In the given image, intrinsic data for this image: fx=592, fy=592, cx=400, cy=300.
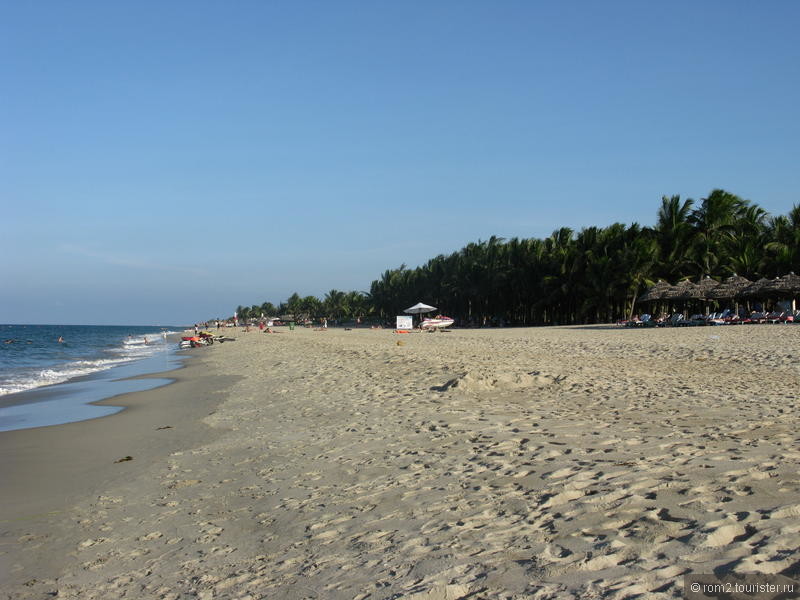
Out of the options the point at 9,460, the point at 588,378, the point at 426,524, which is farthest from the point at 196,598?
the point at 588,378

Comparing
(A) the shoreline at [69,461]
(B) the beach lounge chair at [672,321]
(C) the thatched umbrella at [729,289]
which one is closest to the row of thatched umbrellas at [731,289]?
(C) the thatched umbrella at [729,289]

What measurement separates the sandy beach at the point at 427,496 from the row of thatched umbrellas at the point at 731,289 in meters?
24.3

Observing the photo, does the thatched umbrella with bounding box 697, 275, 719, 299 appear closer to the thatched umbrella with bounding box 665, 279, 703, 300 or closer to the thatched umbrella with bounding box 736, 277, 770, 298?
the thatched umbrella with bounding box 665, 279, 703, 300

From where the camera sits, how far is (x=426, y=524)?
13.8 ft

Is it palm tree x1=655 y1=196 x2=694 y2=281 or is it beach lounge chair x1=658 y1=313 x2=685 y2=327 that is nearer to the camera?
beach lounge chair x1=658 y1=313 x2=685 y2=327

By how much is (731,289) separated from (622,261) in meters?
9.27

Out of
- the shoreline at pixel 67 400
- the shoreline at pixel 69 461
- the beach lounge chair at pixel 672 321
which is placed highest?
the beach lounge chair at pixel 672 321

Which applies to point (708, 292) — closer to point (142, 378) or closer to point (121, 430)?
point (142, 378)

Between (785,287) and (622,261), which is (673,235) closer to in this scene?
(622,261)

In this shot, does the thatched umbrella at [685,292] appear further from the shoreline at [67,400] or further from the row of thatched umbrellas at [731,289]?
the shoreline at [67,400]

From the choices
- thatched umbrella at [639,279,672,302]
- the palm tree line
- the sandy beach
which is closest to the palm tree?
the palm tree line

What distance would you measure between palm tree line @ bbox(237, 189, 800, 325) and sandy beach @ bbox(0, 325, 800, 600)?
33506 mm

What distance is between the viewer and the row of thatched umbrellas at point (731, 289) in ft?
100

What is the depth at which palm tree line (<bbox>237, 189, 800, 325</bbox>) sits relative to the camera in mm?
40969
